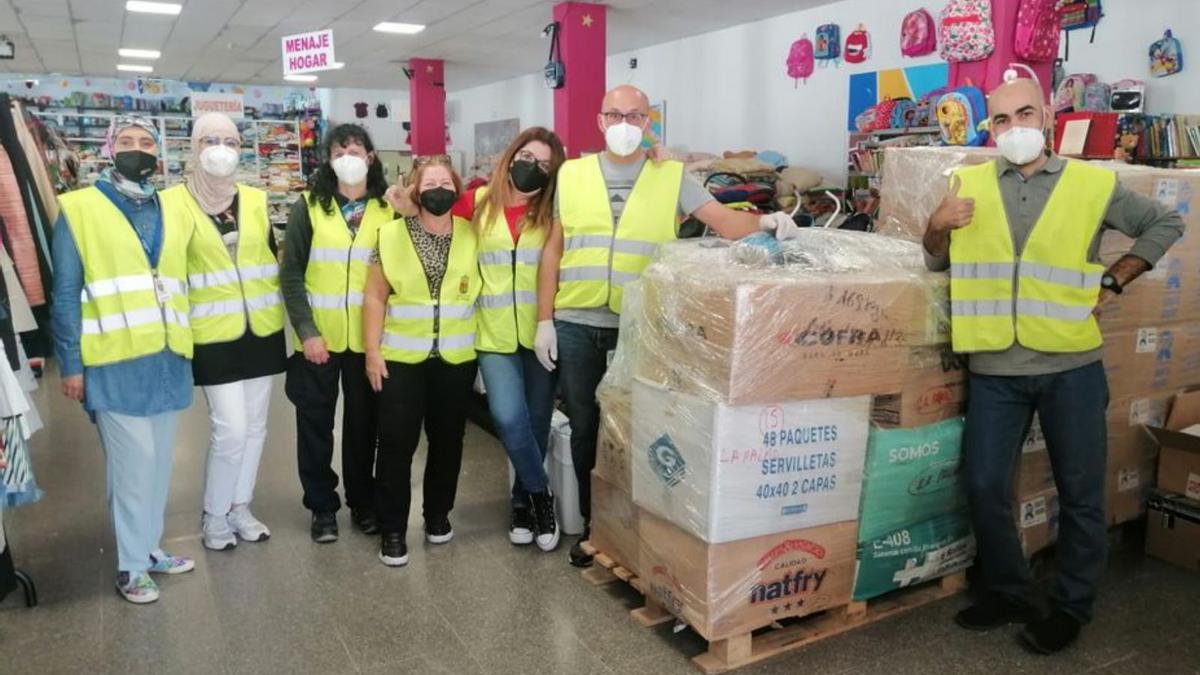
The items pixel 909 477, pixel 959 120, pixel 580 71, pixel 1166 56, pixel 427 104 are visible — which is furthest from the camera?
pixel 427 104

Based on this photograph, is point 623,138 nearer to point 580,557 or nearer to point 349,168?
point 349,168

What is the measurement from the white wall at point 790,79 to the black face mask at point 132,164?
551 centimetres

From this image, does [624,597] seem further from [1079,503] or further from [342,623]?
[1079,503]

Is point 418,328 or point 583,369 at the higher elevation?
point 418,328

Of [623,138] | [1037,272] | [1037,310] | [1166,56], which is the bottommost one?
[1037,310]

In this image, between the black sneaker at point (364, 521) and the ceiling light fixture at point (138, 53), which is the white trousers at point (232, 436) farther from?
the ceiling light fixture at point (138, 53)

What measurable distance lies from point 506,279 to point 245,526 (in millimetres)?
1386

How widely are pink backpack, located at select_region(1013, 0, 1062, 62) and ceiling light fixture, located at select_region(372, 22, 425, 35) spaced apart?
251 inches

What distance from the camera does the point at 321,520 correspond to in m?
3.28

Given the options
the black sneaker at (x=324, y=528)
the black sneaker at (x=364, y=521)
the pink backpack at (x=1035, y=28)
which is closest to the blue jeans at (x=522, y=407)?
the black sneaker at (x=364, y=521)

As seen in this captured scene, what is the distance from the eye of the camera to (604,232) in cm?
285

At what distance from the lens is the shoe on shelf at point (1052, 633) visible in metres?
2.46

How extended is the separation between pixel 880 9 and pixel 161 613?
669 centimetres

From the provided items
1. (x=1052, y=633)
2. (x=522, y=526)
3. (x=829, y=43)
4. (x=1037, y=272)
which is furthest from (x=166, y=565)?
(x=829, y=43)
